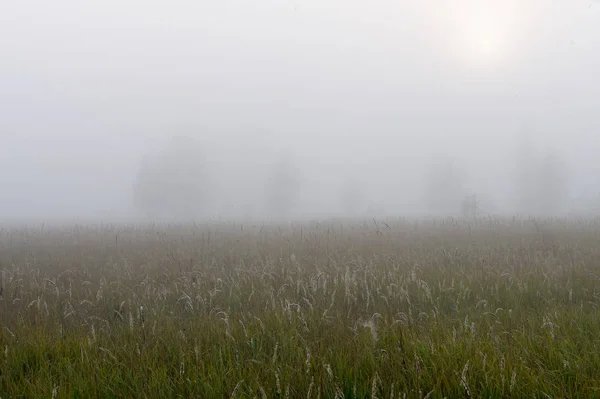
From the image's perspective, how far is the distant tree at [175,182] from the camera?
156 feet

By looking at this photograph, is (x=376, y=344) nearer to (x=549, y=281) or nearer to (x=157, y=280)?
(x=549, y=281)

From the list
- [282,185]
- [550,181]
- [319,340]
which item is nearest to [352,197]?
[282,185]

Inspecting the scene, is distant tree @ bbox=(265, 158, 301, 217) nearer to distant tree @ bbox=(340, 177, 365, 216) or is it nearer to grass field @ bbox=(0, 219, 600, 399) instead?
distant tree @ bbox=(340, 177, 365, 216)

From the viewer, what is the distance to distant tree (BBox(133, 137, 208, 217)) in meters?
47.6

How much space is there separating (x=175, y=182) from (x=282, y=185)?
1615cm

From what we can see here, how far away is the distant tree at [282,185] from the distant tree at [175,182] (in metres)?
10.4

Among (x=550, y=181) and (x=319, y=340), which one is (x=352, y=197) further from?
(x=319, y=340)

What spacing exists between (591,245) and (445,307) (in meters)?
7.20

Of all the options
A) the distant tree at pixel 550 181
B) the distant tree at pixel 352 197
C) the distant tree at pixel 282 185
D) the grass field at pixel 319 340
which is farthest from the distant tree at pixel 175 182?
the distant tree at pixel 550 181

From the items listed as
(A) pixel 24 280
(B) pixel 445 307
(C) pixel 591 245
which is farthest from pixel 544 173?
(A) pixel 24 280

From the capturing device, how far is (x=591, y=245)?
8547mm

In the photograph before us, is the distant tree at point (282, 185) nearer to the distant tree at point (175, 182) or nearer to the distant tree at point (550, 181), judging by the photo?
the distant tree at point (175, 182)

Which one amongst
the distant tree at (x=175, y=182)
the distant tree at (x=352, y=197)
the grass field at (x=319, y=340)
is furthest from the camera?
the distant tree at (x=352, y=197)

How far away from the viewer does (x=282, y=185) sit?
53.2 m
